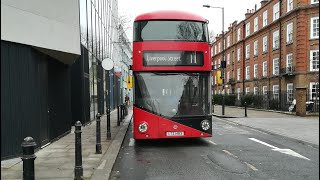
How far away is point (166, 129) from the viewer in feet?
37.4

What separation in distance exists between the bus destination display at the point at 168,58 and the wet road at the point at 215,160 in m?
2.61

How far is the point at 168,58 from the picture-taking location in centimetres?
1138

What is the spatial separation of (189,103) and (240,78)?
43328 mm

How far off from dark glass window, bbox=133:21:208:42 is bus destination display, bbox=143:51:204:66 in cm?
44

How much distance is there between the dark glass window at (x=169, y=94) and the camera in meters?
11.4

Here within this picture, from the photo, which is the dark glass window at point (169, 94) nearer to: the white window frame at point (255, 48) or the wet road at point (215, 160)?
the wet road at point (215, 160)

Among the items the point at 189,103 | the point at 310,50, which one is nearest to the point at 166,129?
the point at 189,103

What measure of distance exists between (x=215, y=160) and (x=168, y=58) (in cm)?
362

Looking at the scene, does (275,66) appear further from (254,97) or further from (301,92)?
(301,92)

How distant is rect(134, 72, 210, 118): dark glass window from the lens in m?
11.4

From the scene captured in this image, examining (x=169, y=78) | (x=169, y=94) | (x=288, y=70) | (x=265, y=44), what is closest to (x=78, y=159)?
(x=169, y=94)

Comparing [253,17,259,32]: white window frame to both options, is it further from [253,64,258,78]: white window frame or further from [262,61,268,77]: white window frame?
[262,61,268,77]: white window frame

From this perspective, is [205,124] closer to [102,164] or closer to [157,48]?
[157,48]

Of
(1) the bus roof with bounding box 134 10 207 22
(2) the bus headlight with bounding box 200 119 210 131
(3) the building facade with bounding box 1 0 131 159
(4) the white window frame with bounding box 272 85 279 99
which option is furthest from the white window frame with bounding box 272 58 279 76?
(2) the bus headlight with bounding box 200 119 210 131
